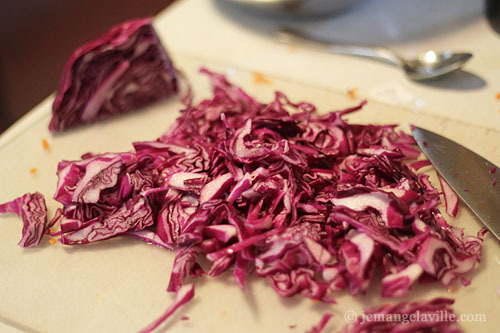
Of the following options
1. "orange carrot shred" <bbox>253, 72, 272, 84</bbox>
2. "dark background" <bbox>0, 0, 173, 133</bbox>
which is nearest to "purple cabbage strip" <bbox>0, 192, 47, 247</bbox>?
Answer: "orange carrot shred" <bbox>253, 72, 272, 84</bbox>

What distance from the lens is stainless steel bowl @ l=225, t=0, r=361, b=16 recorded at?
2.43m

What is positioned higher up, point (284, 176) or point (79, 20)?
point (284, 176)

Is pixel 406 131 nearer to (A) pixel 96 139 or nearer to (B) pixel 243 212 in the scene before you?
(B) pixel 243 212

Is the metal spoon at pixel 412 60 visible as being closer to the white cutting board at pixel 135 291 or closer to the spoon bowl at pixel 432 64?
the spoon bowl at pixel 432 64

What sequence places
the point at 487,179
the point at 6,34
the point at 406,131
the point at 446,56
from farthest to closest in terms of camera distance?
1. the point at 6,34
2. the point at 446,56
3. the point at 406,131
4. the point at 487,179

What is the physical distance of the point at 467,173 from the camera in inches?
61.9

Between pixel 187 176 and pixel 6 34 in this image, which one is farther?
pixel 6 34

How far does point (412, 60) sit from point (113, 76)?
1.23 metres

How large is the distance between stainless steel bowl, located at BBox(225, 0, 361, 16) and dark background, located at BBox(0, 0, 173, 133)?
194 cm

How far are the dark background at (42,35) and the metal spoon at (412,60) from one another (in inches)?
90.4

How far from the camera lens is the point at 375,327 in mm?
1242

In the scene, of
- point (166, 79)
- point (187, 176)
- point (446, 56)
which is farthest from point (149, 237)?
point (446, 56)

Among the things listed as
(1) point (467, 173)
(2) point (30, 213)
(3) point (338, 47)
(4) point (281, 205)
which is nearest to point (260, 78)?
(3) point (338, 47)

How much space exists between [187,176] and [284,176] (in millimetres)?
298
